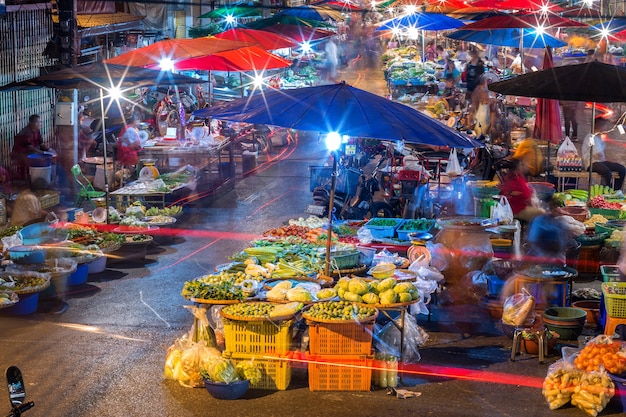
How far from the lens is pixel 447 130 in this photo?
1037 cm

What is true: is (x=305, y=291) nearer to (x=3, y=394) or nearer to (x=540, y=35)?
(x=3, y=394)

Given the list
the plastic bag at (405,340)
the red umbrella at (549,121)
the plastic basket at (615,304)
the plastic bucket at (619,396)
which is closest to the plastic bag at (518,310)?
the plastic basket at (615,304)

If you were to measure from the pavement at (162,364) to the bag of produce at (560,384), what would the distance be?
100 millimetres

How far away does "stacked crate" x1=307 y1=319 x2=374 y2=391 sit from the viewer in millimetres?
9055

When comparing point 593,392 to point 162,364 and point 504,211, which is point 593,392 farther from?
point 504,211

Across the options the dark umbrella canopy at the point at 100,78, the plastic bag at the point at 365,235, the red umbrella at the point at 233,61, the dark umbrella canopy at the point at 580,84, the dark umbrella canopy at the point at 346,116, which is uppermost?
the red umbrella at the point at 233,61

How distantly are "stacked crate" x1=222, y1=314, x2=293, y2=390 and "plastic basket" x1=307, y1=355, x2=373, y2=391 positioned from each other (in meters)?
0.28

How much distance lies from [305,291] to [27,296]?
153 inches

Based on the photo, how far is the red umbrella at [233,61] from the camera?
19.6 m

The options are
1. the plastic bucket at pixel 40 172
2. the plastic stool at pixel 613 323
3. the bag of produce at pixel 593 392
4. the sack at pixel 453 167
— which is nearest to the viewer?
the bag of produce at pixel 593 392

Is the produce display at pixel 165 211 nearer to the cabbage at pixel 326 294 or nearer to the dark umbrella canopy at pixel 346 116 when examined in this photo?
the dark umbrella canopy at pixel 346 116

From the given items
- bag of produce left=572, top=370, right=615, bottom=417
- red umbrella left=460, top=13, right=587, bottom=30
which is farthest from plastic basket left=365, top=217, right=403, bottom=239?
red umbrella left=460, top=13, right=587, bottom=30

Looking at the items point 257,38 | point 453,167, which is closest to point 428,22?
point 257,38

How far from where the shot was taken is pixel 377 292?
9.64 m
